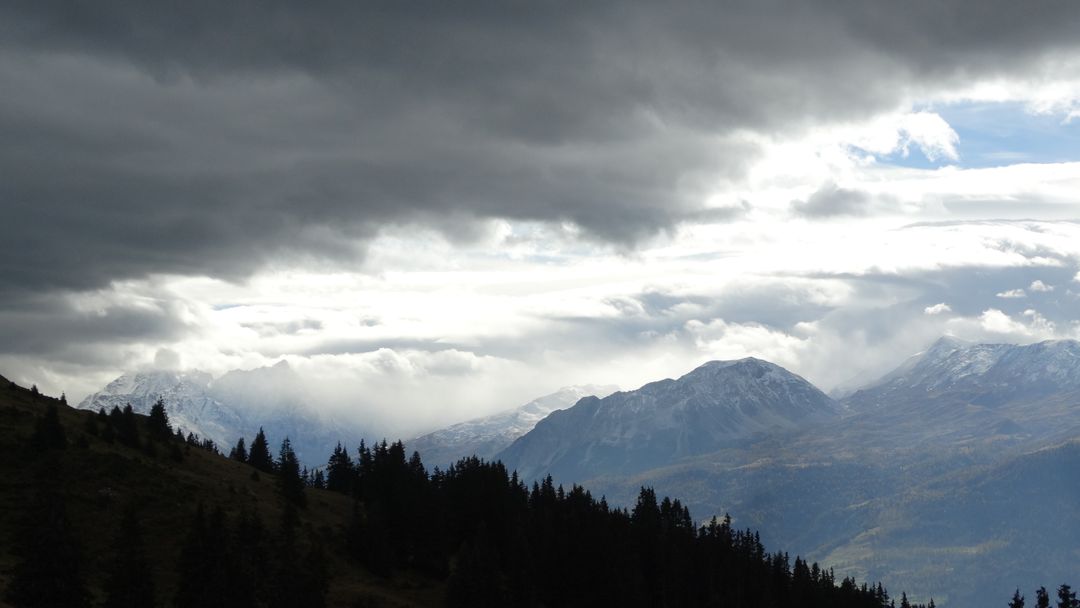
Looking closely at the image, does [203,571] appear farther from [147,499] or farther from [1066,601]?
[1066,601]

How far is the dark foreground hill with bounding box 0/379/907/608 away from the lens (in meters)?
124

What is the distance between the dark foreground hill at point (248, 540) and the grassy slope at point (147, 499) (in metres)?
0.32

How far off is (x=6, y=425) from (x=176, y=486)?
27.5 metres

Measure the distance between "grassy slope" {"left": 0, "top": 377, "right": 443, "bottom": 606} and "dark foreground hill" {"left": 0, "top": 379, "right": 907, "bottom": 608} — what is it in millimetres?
316

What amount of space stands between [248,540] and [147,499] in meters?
22.4

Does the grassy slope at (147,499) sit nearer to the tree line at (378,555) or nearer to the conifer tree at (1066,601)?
the tree line at (378,555)

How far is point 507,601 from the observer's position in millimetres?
158375

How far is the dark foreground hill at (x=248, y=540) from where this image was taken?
407 feet

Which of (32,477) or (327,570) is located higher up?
(32,477)

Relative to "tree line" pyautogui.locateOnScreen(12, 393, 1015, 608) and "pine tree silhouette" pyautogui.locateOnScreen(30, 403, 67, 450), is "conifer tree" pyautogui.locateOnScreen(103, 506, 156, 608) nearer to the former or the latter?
"tree line" pyautogui.locateOnScreen(12, 393, 1015, 608)

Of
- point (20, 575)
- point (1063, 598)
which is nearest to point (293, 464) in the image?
point (20, 575)

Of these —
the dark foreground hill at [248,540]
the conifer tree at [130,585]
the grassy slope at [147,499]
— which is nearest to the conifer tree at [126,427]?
the dark foreground hill at [248,540]

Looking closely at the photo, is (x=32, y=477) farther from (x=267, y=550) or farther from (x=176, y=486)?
(x=267, y=550)

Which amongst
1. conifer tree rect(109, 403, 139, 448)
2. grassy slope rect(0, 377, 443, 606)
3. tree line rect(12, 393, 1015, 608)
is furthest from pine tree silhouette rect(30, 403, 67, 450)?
conifer tree rect(109, 403, 139, 448)
